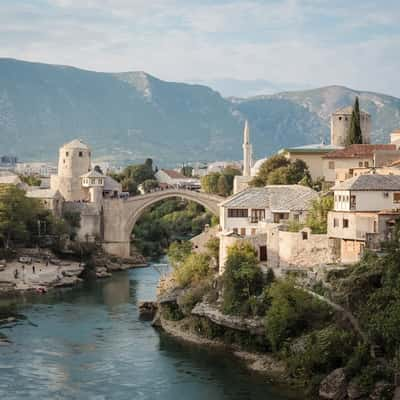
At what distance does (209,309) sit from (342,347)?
9.35 metres

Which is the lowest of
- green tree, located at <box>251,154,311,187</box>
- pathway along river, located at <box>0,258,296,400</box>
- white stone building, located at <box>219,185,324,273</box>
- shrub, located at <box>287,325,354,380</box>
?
pathway along river, located at <box>0,258,296,400</box>

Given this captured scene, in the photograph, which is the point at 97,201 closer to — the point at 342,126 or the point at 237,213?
the point at 342,126

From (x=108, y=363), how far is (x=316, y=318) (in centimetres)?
907

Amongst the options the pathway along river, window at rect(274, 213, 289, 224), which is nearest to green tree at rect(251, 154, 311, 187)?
window at rect(274, 213, 289, 224)

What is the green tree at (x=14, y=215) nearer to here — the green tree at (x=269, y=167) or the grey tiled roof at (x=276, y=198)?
the green tree at (x=269, y=167)

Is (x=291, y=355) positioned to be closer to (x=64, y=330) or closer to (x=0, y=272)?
(x=64, y=330)

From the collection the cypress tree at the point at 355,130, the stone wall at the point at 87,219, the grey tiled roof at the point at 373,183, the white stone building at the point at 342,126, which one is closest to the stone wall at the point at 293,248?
the grey tiled roof at the point at 373,183

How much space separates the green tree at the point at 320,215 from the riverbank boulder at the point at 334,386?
11.3 m

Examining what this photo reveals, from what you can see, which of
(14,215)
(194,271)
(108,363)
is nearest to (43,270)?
(14,215)

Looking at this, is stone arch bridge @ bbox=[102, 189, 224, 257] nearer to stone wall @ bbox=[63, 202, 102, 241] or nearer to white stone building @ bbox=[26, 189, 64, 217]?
stone wall @ bbox=[63, 202, 102, 241]

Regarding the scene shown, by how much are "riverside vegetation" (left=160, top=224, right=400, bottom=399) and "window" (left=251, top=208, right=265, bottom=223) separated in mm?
6206

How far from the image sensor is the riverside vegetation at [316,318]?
1331 inches

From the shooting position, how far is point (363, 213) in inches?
1646

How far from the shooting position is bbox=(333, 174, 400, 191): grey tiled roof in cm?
4238
